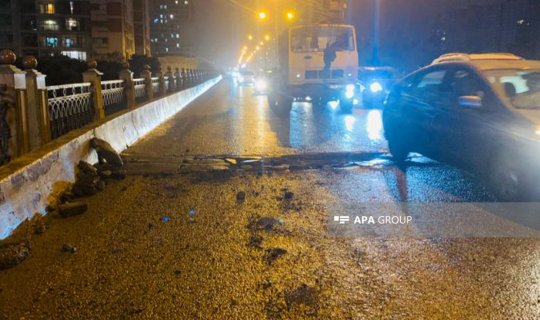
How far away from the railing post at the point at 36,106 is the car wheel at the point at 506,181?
6401mm

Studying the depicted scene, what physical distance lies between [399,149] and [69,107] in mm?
6094

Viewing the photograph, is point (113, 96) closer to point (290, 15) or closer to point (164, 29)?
point (290, 15)

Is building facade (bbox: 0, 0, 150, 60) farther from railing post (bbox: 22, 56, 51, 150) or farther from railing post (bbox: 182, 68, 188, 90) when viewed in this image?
railing post (bbox: 22, 56, 51, 150)

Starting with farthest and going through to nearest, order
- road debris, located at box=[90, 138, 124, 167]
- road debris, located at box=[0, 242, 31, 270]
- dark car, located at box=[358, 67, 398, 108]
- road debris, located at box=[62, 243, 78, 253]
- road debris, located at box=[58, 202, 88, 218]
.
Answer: dark car, located at box=[358, 67, 398, 108] < road debris, located at box=[90, 138, 124, 167] < road debris, located at box=[58, 202, 88, 218] < road debris, located at box=[62, 243, 78, 253] < road debris, located at box=[0, 242, 31, 270]

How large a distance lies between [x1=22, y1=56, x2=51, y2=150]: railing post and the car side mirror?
608 centimetres

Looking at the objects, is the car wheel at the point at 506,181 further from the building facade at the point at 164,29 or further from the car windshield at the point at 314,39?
the building facade at the point at 164,29

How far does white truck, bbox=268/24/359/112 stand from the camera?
1814cm

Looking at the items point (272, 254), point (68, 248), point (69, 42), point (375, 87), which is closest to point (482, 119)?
point (272, 254)

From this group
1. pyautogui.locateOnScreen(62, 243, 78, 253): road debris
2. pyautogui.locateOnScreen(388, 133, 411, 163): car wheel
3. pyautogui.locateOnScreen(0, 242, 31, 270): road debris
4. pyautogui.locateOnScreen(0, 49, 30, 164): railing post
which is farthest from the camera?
pyautogui.locateOnScreen(388, 133, 411, 163): car wheel

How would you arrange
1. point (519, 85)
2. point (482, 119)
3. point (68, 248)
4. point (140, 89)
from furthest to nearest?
point (140, 89), point (519, 85), point (482, 119), point (68, 248)

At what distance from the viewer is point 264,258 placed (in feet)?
14.4

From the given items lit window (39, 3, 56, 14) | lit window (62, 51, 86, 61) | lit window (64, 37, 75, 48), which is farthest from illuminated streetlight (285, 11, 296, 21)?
lit window (39, 3, 56, 14)

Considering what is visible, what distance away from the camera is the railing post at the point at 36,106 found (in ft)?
24.5

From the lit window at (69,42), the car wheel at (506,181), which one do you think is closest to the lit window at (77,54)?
the lit window at (69,42)
